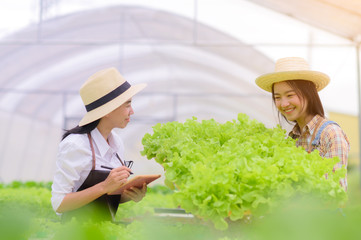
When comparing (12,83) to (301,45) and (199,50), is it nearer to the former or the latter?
(199,50)

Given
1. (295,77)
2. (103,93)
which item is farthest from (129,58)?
(295,77)

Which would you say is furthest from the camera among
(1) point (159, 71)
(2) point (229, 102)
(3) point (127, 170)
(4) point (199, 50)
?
(2) point (229, 102)

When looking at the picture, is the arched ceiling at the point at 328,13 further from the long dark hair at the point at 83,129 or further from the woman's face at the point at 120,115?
the long dark hair at the point at 83,129

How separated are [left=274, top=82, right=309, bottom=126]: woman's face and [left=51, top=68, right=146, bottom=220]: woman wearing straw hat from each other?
2.68ft

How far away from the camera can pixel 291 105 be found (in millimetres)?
2256

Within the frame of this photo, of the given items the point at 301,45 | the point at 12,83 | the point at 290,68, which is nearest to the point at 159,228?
the point at 290,68

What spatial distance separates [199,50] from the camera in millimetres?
10703

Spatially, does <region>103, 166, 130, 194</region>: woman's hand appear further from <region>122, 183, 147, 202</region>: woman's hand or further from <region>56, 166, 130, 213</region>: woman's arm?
<region>122, 183, 147, 202</region>: woman's hand

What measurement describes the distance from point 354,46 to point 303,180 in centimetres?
836

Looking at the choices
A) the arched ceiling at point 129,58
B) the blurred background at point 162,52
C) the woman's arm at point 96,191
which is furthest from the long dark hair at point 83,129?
the arched ceiling at point 129,58

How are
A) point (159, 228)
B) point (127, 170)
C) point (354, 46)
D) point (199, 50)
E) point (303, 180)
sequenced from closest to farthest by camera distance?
1. point (159, 228)
2. point (303, 180)
3. point (127, 170)
4. point (354, 46)
5. point (199, 50)

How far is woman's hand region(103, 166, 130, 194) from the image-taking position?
2107 millimetres

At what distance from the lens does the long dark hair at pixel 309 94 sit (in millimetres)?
2289

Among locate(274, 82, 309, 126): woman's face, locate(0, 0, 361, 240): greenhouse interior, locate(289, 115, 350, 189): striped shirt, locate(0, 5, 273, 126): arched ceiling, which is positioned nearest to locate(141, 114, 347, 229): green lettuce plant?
locate(289, 115, 350, 189): striped shirt
